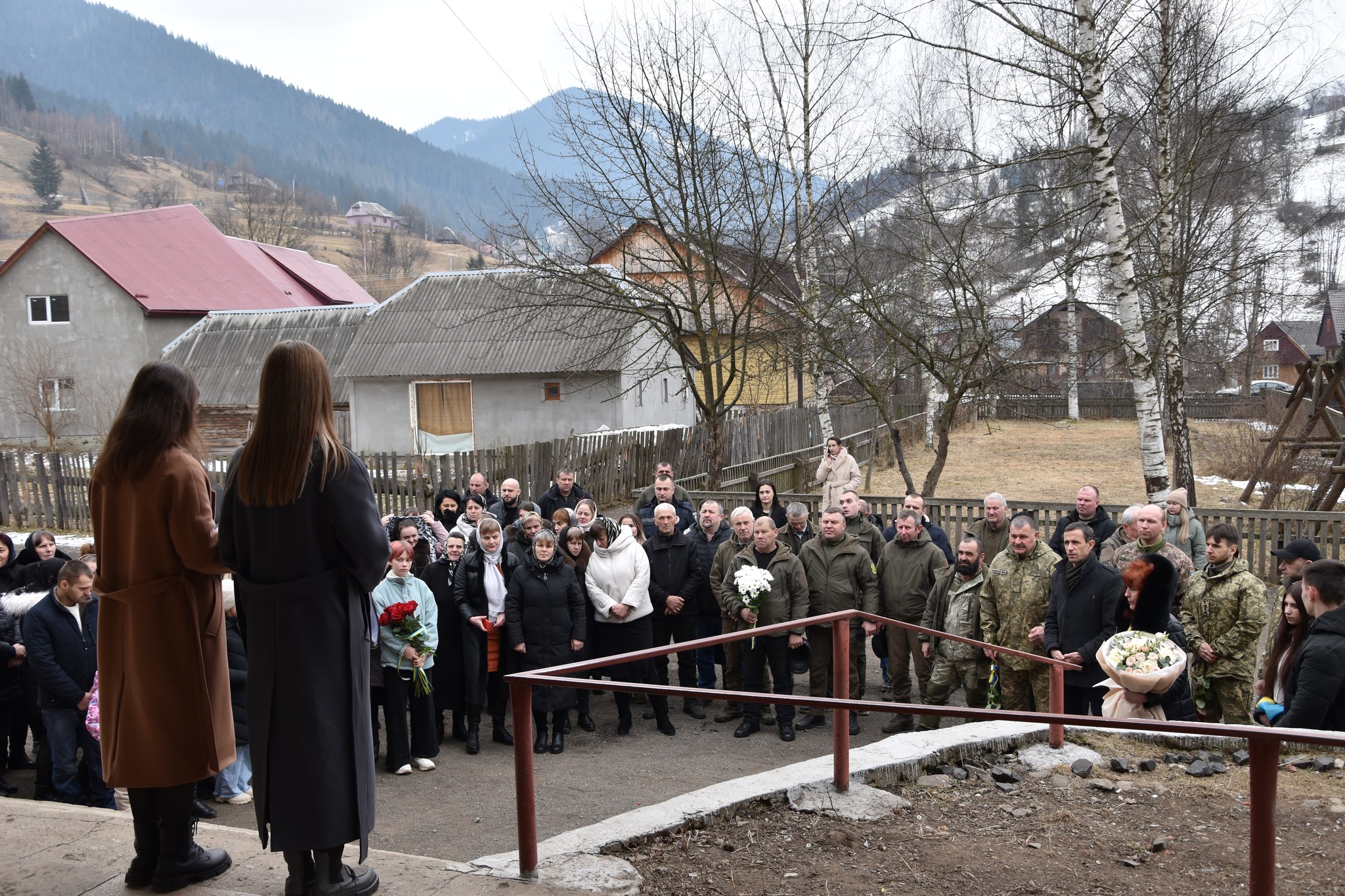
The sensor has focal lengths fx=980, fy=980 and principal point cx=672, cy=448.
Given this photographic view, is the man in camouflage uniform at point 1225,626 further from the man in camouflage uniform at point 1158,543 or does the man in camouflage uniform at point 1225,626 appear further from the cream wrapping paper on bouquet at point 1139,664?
the cream wrapping paper on bouquet at point 1139,664

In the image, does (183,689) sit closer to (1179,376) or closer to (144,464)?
(144,464)

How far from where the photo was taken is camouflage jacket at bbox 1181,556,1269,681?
611cm

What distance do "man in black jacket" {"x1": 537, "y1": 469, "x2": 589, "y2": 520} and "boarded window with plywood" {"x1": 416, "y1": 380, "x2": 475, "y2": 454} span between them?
47.9ft

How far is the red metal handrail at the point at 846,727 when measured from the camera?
283 centimetres

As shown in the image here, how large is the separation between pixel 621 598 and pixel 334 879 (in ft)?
15.5

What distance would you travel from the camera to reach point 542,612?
7371mm

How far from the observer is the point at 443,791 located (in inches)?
245

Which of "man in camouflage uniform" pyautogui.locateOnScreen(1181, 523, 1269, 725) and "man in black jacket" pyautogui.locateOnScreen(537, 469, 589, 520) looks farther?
"man in black jacket" pyautogui.locateOnScreen(537, 469, 589, 520)

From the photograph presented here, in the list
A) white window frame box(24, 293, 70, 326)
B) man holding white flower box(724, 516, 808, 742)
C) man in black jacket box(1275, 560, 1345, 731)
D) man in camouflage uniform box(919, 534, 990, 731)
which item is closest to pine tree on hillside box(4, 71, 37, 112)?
white window frame box(24, 293, 70, 326)

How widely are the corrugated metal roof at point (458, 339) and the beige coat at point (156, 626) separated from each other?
19596mm

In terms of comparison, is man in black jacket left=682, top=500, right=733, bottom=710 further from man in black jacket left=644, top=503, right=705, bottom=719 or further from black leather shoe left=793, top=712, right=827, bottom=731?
black leather shoe left=793, top=712, right=827, bottom=731

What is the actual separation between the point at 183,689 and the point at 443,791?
3280 mm

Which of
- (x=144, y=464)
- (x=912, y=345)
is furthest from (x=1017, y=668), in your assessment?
(x=912, y=345)

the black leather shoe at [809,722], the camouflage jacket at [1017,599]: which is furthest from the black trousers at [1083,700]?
the black leather shoe at [809,722]
